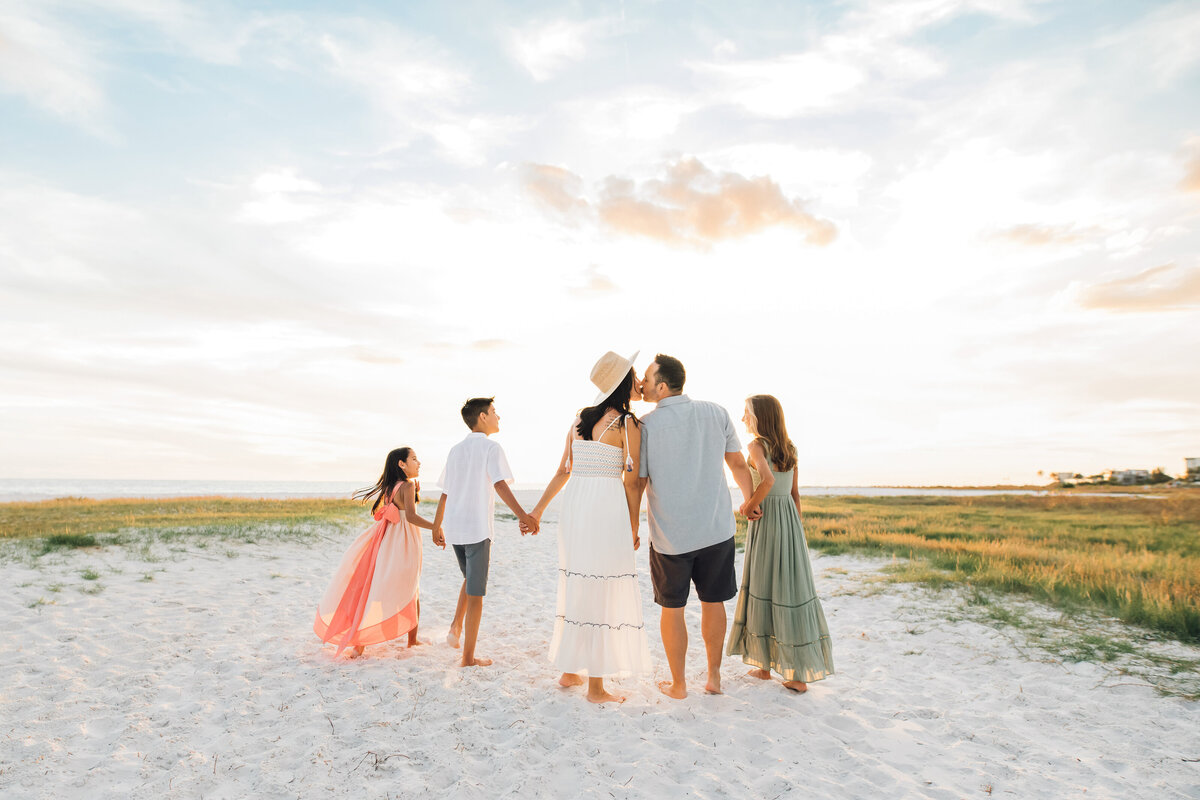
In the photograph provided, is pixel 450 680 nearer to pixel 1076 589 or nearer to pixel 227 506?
pixel 1076 589

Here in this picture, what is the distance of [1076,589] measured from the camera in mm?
9211

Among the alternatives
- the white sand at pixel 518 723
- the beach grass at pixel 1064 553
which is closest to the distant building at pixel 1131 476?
the beach grass at pixel 1064 553

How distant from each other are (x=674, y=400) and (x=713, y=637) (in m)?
2.07

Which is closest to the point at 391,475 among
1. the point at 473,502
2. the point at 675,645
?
the point at 473,502

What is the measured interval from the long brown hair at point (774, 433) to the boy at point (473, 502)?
237 centimetres

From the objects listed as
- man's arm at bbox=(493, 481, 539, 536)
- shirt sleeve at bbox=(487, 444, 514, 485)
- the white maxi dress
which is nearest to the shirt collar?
the white maxi dress

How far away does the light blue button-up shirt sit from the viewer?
16.4ft

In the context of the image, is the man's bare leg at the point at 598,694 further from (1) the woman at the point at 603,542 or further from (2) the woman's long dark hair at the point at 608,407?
(2) the woman's long dark hair at the point at 608,407

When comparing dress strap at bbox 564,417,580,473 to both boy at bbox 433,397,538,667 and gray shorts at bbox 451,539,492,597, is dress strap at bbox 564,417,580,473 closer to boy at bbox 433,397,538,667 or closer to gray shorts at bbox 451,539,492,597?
boy at bbox 433,397,538,667

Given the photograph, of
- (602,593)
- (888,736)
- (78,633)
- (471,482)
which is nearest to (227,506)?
(78,633)

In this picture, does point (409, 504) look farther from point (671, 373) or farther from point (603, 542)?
point (671, 373)

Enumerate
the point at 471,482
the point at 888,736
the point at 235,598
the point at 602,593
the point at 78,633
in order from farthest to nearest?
the point at 235,598 → the point at 78,633 → the point at 471,482 → the point at 602,593 → the point at 888,736

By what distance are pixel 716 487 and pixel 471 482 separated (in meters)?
2.42

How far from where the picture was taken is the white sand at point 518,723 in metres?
3.95
